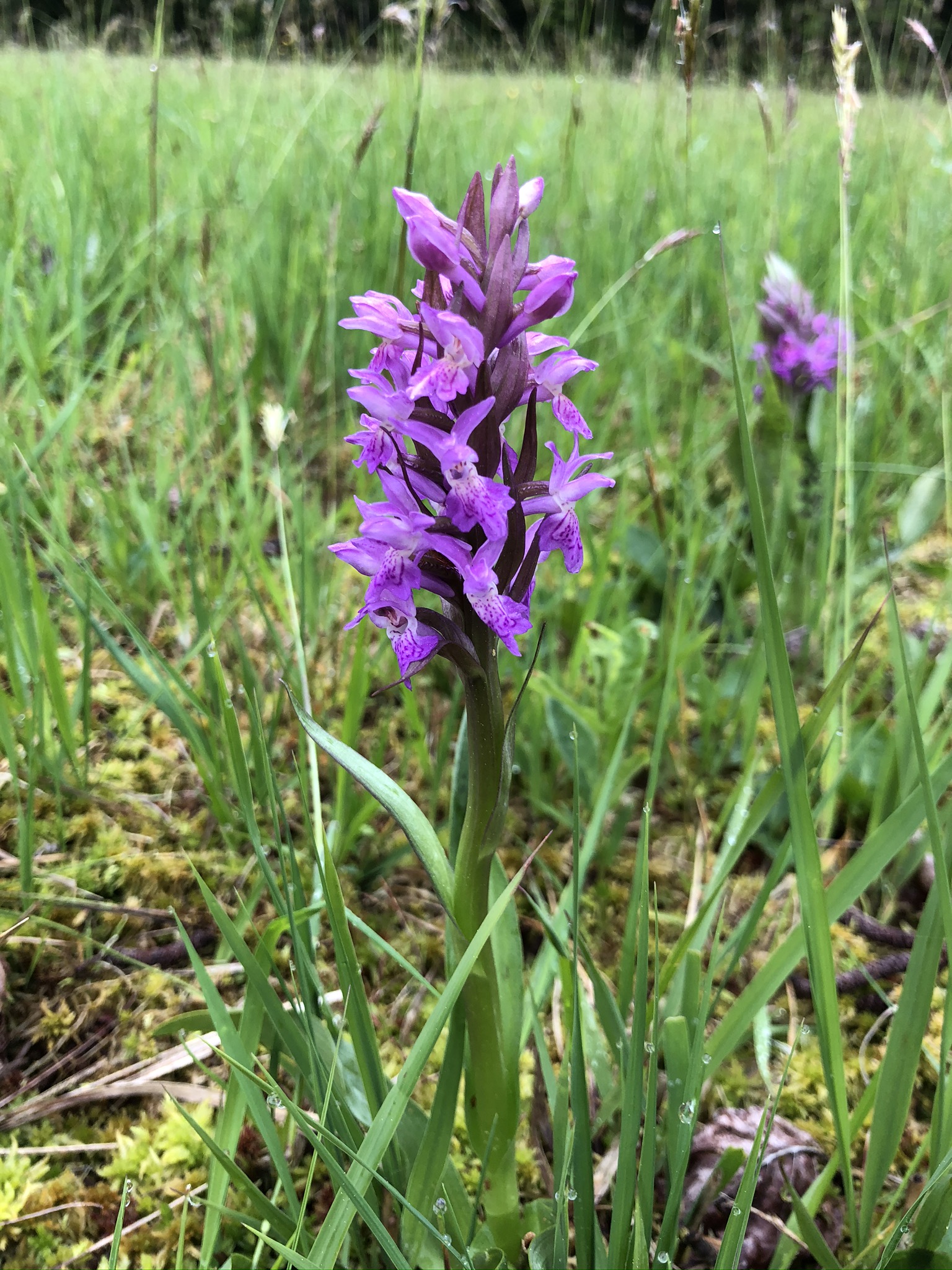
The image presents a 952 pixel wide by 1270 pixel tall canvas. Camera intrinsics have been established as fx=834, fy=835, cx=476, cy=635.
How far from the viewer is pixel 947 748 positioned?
1667mm

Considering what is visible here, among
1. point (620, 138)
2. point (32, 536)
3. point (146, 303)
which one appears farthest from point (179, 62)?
point (32, 536)

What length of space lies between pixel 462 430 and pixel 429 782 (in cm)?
99

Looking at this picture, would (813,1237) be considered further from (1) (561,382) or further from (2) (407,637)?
(1) (561,382)

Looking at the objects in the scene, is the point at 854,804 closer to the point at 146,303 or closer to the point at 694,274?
the point at 694,274

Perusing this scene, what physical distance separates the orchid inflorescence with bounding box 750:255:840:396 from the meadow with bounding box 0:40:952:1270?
3.7 inches

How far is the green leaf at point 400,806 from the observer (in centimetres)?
91

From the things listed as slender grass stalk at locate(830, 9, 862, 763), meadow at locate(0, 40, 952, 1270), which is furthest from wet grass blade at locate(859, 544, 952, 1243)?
slender grass stalk at locate(830, 9, 862, 763)

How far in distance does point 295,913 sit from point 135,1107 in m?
0.57

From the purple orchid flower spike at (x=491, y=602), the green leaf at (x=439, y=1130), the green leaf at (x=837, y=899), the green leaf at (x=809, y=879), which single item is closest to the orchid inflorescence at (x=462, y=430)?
the purple orchid flower spike at (x=491, y=602)

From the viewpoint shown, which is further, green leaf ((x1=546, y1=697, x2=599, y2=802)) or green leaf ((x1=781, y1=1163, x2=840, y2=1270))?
green leaf ((x1=546, y1=697, x2=599, y2=802))

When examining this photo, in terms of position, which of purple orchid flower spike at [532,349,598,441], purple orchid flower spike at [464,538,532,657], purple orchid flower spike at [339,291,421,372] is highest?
purple orchid flower spike at [339,291,421,372]

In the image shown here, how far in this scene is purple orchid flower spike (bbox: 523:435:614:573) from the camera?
98 cm

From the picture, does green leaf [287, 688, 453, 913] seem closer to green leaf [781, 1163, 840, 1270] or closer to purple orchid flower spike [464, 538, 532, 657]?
purple orchid flower spike [464, 538, 532, 657]

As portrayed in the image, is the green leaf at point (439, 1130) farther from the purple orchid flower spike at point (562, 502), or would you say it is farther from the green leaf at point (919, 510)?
the green leaf at point (919, 510)
